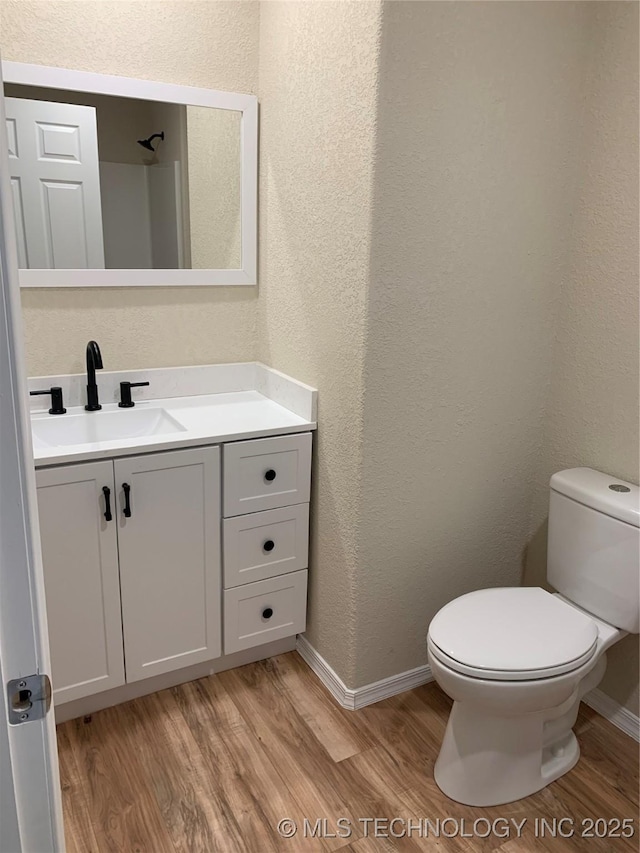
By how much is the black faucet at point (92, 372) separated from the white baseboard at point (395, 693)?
3.59 feet

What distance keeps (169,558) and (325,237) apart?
1.05m

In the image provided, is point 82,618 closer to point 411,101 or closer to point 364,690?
point 364,690

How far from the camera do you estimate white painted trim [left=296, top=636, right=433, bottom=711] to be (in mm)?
2068

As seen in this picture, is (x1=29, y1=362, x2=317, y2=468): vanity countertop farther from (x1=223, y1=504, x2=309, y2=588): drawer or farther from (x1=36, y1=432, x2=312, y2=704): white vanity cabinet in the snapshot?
(x1=223, y1=504, x2=309, y2=588): drawer

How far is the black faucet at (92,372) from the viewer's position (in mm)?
2062

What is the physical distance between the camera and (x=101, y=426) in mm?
2148

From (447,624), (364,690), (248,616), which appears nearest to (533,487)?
(447,624)

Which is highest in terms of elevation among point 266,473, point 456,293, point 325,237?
point 325,237

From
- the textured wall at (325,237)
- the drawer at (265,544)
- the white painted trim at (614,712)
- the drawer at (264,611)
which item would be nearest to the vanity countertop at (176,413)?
the textured wall at (325,237)

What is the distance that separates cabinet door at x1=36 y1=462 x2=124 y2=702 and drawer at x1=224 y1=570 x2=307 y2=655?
352mm

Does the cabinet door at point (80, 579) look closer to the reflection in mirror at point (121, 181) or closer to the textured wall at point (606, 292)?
the reflection in mirror at point (121, 181)

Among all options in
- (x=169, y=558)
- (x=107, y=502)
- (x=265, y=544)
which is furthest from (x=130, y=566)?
(x=265, y=544)

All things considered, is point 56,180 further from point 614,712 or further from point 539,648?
point 614,712

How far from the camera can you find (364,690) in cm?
208
